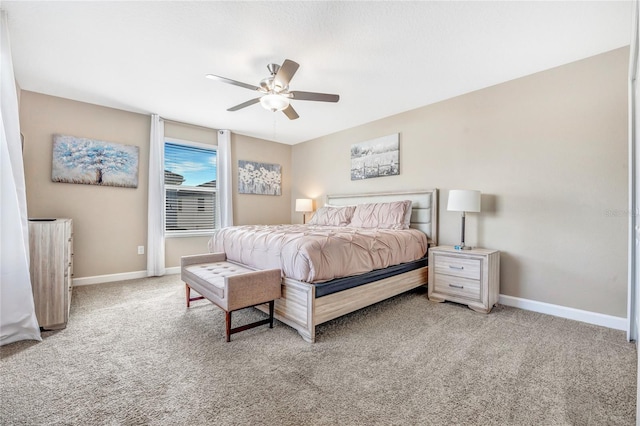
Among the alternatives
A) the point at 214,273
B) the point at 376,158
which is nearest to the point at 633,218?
the point at 376,158

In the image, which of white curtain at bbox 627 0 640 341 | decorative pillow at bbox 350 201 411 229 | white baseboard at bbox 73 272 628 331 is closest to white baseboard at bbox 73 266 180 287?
decorative pillow at bbox 350 201 411 229

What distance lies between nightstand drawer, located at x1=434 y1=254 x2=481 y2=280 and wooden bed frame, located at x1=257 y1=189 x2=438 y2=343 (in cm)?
28

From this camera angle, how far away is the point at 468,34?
2.28 meters

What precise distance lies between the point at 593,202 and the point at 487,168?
985 mm

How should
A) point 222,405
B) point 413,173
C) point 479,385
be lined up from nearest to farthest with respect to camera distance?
point 222,405, point 479,385, point 413,173

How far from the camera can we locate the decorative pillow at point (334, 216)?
13.8 feet

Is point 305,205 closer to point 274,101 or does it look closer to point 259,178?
point 259,178

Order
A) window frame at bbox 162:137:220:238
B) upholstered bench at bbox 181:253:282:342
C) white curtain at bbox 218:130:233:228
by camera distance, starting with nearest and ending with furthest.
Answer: upholstered bench at bbox 181:253:282:342 < window frame at bbox 162:137:220:238 < white curtain at bbox 218:130:233:228

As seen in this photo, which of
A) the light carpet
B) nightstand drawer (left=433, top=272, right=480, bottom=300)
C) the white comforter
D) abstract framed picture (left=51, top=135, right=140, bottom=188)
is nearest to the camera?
the light carpet

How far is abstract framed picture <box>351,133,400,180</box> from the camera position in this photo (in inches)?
164

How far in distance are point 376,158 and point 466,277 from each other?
2254 millimetres

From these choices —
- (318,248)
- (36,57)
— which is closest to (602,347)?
(318,248)

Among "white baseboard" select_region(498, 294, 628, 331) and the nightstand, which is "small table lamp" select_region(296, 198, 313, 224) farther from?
"white baseboard" select_region(498, 294, 628, 331)

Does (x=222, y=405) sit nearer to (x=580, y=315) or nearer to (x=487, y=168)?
(x=580, y=315)
